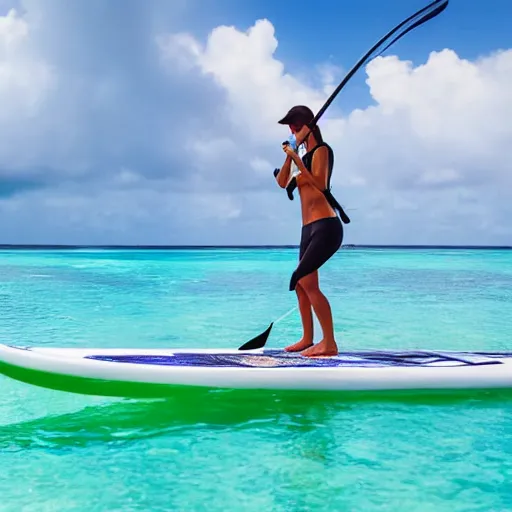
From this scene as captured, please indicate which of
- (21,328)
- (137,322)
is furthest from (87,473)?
(137,322)

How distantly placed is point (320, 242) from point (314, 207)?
296mm

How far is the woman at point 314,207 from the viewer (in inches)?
220

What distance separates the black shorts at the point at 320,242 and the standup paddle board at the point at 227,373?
2.56 feet

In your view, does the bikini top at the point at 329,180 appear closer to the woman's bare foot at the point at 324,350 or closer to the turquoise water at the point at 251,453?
the woman's bare foot at the point at 324,350

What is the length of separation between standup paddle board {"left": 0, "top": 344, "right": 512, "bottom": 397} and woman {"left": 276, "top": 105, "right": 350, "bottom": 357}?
1.86 ft

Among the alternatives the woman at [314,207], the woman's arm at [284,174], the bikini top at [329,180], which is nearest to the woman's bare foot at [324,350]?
the woman at [314,207]

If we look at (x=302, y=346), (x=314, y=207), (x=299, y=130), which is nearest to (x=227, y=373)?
(x=302, y=346)

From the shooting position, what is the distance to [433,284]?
1072 inches

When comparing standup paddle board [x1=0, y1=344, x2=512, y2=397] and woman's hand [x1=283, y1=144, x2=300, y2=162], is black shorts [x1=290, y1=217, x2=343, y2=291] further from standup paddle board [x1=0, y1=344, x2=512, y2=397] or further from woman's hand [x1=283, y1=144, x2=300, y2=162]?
standup paddle board [x1=0, y1=344, x2=512, y2=397]

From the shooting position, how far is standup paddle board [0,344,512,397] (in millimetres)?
5109

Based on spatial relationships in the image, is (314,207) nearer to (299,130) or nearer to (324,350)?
(299,130)

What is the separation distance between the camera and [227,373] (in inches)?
201

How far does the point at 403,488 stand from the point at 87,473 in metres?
1.89

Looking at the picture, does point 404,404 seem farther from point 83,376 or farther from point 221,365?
point 83,376
